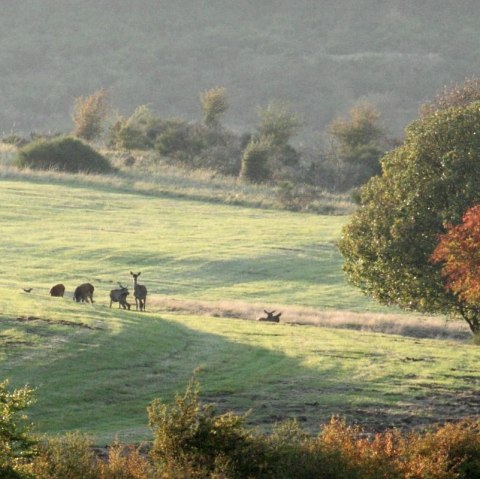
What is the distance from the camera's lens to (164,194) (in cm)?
9556

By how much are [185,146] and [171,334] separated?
3557 inches

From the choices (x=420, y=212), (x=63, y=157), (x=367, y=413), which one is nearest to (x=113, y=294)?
(x=420, y=212)

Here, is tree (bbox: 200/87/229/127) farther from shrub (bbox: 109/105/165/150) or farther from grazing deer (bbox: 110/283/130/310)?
grazing deer (bbox: 110/283/130/310)

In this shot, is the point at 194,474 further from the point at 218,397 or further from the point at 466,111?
the point at 466,111

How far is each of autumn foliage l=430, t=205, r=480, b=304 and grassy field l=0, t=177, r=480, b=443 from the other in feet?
6.73

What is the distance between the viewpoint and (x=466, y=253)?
39188mm

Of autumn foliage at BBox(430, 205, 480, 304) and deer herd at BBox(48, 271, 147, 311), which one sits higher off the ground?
autumn foliage at BBox(430, 205, 480, 304)

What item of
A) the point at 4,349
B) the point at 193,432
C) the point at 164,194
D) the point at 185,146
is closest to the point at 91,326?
the point at 4,349

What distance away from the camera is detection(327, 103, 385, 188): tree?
5032 inches

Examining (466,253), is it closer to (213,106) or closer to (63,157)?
(63,157)

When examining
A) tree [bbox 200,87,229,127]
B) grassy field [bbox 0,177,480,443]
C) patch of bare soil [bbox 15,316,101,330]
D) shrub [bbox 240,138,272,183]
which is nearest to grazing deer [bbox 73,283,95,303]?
grassy field [bbox 0,177,480,443]

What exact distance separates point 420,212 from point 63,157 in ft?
201

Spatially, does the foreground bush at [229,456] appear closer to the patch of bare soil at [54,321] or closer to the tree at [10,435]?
the tree at [10,435]

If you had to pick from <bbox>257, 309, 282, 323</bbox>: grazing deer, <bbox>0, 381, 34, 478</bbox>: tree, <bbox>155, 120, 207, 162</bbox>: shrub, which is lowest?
<bbox>257, 309, 282, 323</bbox>: grazing deer
